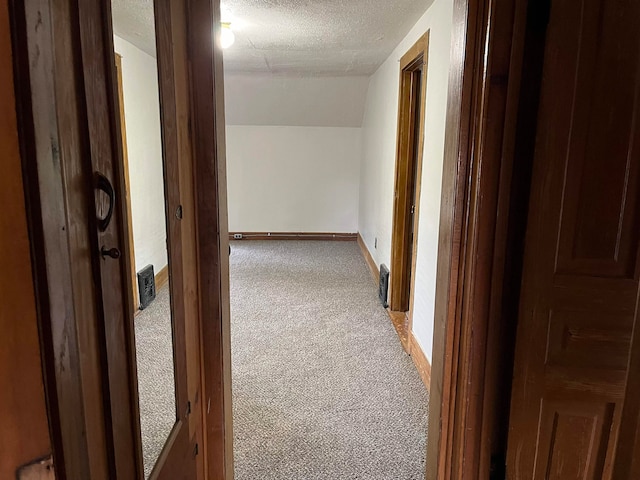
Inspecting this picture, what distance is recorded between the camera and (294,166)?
5.82 m

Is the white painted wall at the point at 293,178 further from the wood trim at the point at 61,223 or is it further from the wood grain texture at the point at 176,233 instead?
A: the wood trim at the point at 61,223

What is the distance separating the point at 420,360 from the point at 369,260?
2236 mm

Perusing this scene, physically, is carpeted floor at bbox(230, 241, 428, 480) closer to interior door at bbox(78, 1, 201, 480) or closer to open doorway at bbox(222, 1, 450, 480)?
open doorway at bbox(222, 1, 450, 480)

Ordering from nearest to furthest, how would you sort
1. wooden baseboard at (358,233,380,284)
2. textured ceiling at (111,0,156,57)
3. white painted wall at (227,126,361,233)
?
textured ceiling at (111,0,156,57)
wooden baseboard at (358,233,380,284)
white painted wall at (227,126,361,233)

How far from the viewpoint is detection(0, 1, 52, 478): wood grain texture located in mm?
475

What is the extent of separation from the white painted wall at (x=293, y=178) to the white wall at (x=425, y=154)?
1.39 m

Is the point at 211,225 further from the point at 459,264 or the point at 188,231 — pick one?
the point at 459,264

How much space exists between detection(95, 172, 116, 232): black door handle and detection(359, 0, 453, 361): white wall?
1768mm

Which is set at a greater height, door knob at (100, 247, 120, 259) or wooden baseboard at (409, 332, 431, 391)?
door knob at (100, 247, 120, 259)

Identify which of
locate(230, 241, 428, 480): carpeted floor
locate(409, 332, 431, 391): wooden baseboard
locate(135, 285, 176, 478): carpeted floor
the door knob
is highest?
the door knob

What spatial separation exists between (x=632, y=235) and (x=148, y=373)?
1249mm

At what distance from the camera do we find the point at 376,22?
274 cm

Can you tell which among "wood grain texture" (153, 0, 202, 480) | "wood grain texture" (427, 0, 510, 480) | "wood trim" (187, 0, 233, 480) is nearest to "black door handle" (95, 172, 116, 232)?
"wood grain texture" (153, 0, 202, 480)

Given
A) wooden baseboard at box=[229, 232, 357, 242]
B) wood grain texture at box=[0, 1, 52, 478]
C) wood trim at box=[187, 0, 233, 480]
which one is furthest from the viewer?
wooden baseboard at box=[229, 232, 357, 242]
